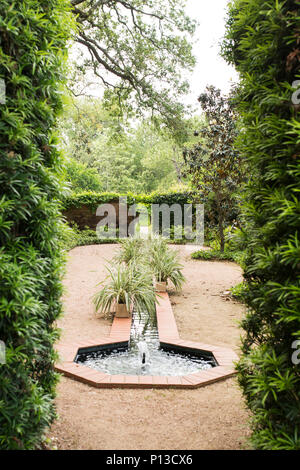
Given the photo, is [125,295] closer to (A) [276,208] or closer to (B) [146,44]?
(A) [276,208]

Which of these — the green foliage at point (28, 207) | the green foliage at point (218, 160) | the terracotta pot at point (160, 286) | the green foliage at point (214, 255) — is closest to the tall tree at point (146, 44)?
the green foliage at point (218, 160)

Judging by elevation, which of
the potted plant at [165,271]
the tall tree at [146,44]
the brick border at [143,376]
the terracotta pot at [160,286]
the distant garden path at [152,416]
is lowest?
the distant garden path at [152,416]

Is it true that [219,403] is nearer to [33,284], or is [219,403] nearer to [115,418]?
[115,418]

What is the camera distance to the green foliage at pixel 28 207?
1.71 metres

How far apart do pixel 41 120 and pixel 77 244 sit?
11.4 meters

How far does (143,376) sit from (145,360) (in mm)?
475

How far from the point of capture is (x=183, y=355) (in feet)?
13.3

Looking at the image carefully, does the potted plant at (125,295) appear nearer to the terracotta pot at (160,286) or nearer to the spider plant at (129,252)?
the terracotta pot at (160,286)

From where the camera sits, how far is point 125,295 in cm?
513

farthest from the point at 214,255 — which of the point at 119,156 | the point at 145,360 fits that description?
the point at 119,156

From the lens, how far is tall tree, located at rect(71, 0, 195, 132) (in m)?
11.3

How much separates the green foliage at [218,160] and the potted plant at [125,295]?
5.03m

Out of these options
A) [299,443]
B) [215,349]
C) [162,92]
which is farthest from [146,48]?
[299,443]

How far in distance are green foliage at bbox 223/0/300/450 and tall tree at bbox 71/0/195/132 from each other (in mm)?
10230
